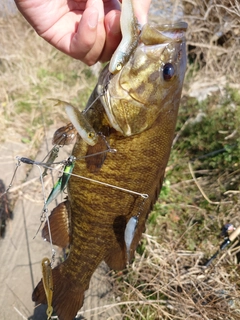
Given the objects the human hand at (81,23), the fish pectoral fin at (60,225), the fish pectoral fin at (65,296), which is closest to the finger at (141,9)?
the human hand at (81,23)

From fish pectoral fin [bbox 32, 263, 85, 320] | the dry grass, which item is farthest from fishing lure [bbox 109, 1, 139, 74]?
the dry grass

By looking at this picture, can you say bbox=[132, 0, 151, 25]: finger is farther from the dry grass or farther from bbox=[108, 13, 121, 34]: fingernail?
the dry grass

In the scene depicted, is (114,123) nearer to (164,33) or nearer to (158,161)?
(158,161)

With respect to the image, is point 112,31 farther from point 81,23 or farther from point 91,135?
point 91,135

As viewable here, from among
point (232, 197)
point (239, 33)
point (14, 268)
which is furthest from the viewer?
point (239, 33)

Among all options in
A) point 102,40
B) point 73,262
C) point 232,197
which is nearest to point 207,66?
point 232,197

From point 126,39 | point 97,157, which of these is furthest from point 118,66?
point 97,157

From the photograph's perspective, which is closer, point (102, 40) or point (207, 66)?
point (102, 40)
